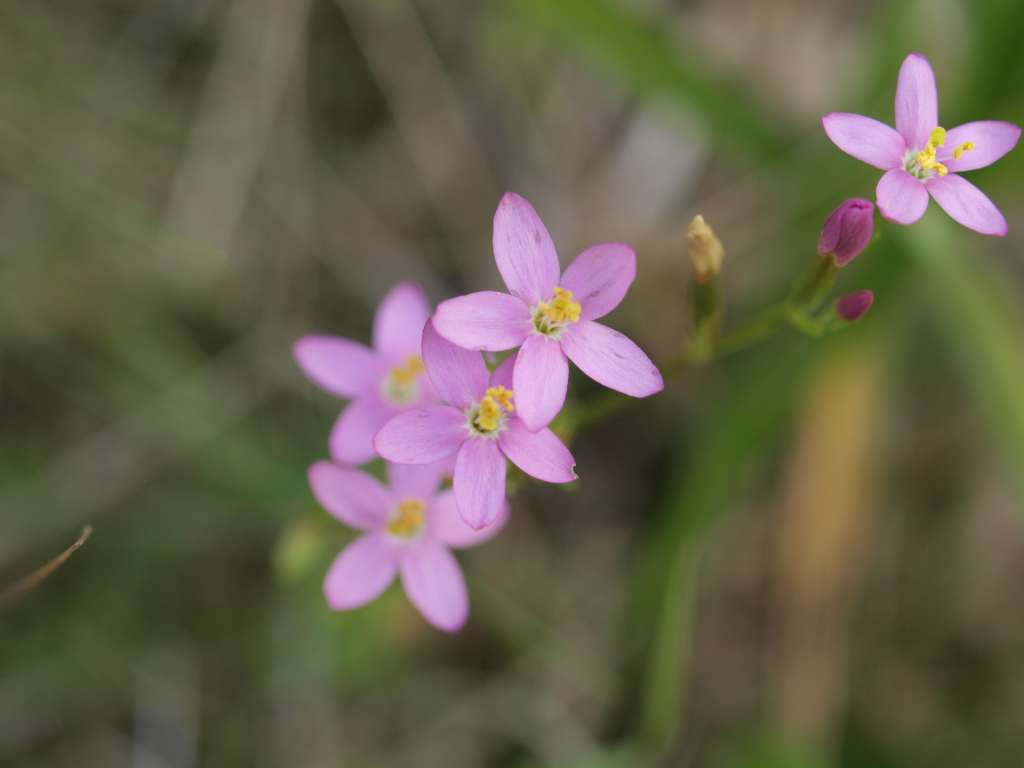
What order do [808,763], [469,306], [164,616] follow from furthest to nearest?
[164,616]
[808,763]
[469,306]

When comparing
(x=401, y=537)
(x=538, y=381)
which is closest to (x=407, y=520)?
(x=401, y=537)

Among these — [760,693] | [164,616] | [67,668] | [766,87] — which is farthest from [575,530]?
[766,87]

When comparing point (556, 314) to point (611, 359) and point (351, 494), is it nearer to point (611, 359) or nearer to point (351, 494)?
point (611, 359)

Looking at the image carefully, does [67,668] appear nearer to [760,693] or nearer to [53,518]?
[53,518]

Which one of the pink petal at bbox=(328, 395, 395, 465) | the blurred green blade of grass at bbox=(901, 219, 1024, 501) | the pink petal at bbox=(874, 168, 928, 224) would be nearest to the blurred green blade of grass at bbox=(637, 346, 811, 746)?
the blurred green blade of grass at bbox=(901, 219, 1024, 501)

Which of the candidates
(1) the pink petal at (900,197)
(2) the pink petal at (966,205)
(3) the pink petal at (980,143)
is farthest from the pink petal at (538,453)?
(3) the pink petal at (980,143)

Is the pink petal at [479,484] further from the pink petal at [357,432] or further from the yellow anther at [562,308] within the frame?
the pink petal at [357,432]
